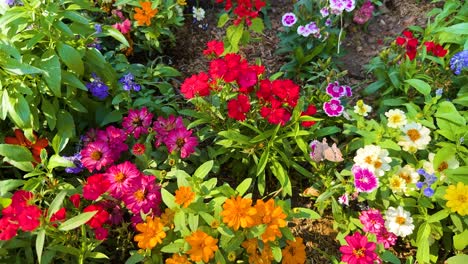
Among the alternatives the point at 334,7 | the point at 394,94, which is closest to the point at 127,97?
the point at 334,7

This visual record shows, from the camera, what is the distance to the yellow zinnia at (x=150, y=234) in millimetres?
2088

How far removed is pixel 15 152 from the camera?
223 cm

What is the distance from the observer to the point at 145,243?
2.10 meters

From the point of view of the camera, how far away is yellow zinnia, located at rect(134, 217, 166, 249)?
209 centimetres

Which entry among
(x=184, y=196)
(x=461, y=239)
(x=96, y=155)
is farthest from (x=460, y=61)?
(x=96, y=155)

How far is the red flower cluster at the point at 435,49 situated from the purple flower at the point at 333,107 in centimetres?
74

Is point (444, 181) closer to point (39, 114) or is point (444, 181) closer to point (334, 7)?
point (334, 7)

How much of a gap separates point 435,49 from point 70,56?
7.24ft

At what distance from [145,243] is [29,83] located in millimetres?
1019

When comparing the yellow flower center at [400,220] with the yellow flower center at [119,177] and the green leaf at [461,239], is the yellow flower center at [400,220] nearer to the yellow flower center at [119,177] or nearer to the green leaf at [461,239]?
the green leaf at [461,239]

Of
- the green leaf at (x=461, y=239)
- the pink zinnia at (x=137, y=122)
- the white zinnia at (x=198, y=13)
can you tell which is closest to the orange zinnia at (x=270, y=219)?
the pink zinnia at (x=137, y=122)

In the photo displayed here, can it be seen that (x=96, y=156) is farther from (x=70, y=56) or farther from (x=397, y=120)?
(x=397, y=120)

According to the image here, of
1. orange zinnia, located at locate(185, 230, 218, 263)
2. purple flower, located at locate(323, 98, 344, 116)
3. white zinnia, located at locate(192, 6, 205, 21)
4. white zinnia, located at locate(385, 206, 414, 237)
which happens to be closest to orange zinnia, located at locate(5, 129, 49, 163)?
orange zinnia, located at locate(185, 230, 218, 263)

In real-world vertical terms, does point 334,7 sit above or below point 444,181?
above
